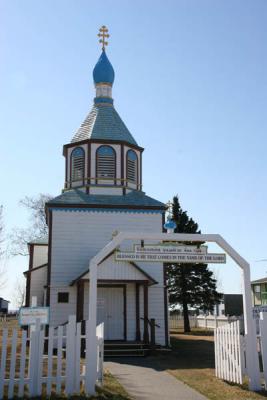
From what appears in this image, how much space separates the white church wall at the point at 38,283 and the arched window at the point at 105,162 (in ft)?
19.0

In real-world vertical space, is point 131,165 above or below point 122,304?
above

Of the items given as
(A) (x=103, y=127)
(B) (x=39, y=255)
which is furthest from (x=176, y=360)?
(A) (x=103, y=127)

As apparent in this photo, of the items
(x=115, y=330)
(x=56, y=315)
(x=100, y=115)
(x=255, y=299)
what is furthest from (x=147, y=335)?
(x=255, y=299)

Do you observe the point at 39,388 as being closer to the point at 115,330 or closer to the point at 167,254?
the point at 167,254

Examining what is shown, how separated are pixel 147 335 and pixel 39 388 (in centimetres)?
1061

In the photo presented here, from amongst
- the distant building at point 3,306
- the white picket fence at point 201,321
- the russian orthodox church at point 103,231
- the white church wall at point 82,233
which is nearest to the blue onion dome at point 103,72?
the russian orthodox church at point 103,231

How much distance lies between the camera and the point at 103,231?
22.1m

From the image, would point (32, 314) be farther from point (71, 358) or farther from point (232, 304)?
point (232, 304)

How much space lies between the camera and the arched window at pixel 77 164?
78.3 ft

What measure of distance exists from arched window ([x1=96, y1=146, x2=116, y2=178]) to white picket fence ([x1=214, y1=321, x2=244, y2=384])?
12.4m

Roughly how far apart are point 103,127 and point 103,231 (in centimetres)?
587

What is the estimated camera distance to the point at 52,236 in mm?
21688

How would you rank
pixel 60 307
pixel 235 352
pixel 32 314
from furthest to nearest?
pixel 60 307 → pixel 32 314 → pixel 235 352

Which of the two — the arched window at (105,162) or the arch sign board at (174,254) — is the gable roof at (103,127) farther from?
the arch sign board at (174,254)
